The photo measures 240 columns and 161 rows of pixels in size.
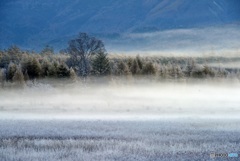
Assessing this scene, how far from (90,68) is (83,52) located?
49.4 inches

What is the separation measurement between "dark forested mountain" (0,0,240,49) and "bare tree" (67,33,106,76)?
89.5 feet

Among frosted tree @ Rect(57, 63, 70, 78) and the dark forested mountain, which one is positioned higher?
the dark forested mountain

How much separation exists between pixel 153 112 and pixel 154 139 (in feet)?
45.5

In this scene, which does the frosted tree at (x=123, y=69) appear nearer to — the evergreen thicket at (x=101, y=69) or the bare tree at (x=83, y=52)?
the evergreen thicket at (x=101, y=69)

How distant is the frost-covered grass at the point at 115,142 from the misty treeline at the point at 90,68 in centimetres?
1123

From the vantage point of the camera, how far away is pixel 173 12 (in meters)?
156

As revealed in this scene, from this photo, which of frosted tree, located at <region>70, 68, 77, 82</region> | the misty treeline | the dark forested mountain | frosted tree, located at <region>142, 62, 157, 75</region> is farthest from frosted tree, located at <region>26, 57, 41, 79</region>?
the dark forested mountain

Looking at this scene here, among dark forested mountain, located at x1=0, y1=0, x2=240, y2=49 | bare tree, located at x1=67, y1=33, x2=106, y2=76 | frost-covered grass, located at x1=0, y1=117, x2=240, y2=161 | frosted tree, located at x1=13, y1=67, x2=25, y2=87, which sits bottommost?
frost-covered grass, located at x1=0, y1=117, x2=240, y2=161

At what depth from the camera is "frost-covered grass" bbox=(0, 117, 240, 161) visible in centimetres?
1407

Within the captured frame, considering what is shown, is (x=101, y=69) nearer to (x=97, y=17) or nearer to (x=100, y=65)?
(x=100, y=65)

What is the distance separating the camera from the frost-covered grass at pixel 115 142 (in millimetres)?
14070

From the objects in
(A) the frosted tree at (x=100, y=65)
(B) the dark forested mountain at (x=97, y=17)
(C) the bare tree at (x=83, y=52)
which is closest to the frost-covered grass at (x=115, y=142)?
(C) the bare tree at (x=83, y=52)

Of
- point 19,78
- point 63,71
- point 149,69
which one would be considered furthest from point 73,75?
point 149,69

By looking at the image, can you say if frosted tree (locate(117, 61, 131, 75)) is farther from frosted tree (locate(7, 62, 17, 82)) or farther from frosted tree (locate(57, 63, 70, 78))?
frosted tree (locate(7, 62, 17, 82))
